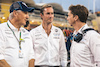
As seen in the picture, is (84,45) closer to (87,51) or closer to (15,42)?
(87,51)

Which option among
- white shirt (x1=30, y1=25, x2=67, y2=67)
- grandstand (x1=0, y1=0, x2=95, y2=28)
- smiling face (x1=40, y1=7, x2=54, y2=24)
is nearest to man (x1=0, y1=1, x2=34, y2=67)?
white shirt (x1=30, y1=25, x2=67, y2=67)

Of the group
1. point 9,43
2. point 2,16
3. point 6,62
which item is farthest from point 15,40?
point 2,16

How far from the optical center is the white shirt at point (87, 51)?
1.48 m

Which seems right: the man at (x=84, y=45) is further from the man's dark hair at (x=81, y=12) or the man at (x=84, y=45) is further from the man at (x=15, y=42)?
the man at (x=15, y=42)

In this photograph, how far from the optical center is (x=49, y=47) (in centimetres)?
206

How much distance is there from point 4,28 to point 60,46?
101cm

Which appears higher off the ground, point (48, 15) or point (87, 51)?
point (48, 15)

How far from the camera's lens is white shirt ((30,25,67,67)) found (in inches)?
80.1

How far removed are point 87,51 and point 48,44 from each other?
69 centimetres

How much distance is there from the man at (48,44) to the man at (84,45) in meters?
0.41

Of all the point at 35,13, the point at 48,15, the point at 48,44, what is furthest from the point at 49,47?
the point at 35,13

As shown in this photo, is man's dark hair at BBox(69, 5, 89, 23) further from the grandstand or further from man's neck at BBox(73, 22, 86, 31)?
the grandstand

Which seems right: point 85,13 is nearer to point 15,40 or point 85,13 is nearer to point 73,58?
point 73,58

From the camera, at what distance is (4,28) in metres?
1.53
